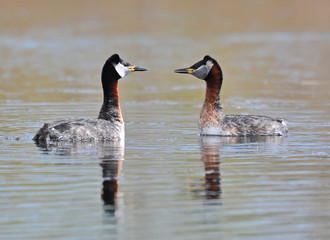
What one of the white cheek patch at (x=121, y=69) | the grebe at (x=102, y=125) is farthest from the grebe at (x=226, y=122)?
the grebe at (x=102, y=125)

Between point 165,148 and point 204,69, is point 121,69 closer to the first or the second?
point 204,69

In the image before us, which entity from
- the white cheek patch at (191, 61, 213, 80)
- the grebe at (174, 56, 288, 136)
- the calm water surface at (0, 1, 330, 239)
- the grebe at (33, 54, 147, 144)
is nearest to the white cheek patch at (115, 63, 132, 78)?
the grebe at (33, 54, 147, 144)

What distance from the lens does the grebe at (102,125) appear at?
46.5 feet

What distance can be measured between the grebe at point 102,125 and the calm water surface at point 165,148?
1.12 feet

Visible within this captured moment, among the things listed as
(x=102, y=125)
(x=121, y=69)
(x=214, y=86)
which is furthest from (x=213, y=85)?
(x=102, y=125)

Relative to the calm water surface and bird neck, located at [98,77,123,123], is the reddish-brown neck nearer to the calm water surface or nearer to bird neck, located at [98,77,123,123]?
the calm water surface

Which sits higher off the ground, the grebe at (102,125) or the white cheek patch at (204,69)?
the white cheek patch at (204,69)

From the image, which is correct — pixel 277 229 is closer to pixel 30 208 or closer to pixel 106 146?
pixel 30 208

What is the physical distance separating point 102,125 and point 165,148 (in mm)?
1653

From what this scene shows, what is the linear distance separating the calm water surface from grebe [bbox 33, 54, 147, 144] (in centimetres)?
34

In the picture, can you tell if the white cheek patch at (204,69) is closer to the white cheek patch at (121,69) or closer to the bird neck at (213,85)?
the bird neck at (213,85)

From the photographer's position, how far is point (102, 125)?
14688 mm

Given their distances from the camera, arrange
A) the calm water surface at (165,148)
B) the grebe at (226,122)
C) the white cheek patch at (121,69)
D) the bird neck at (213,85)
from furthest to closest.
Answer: the bird neck at (213,85)
the grebe at (226,122)
the white cheek patch at (121,69)
the calm water surface at (165,148)

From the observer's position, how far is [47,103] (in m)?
20.0
